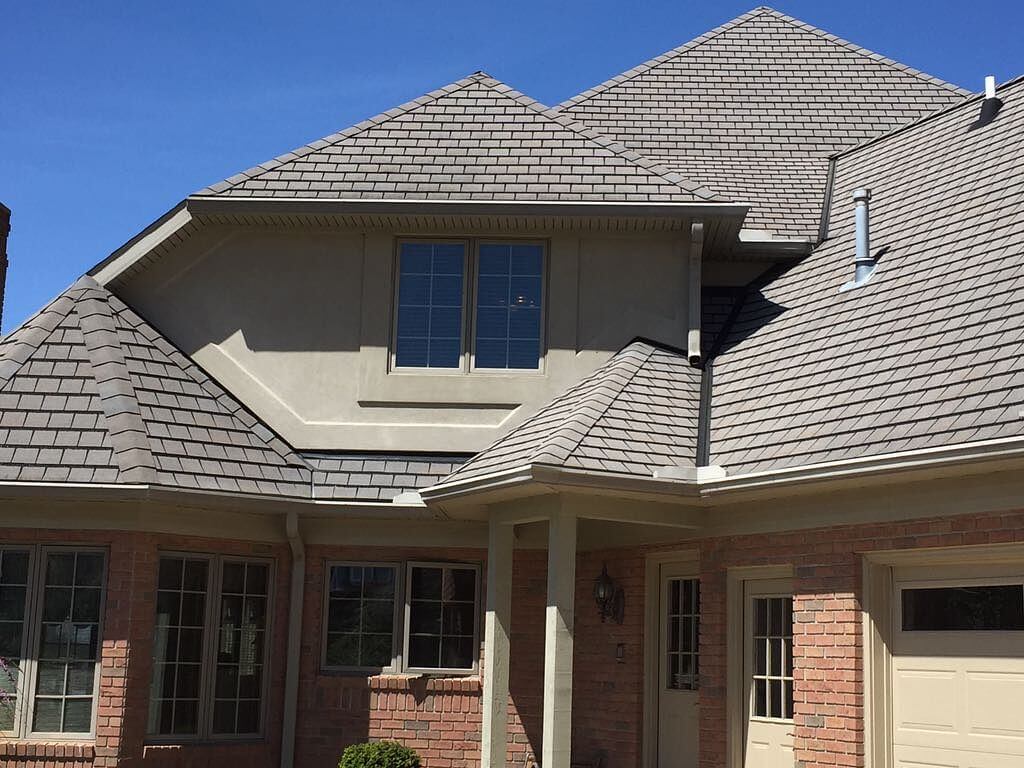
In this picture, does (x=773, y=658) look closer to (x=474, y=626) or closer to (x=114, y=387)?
(x=474, y=626)

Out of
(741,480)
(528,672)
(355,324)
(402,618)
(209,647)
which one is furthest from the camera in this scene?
(355,324)

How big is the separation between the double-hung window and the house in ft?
0.10

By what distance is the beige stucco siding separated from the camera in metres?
13.1

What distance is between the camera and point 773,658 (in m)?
10.8

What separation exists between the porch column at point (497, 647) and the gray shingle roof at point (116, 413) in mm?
2169

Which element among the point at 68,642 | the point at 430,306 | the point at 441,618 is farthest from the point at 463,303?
the point at 68,642

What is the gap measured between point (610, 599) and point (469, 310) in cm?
325

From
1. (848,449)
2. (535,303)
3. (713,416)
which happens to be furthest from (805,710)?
(535,303)

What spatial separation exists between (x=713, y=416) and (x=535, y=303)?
2.54 meters

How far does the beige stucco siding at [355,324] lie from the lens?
1306 cm

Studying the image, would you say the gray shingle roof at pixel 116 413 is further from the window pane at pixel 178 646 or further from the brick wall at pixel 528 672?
the window pane at pixel 178 646

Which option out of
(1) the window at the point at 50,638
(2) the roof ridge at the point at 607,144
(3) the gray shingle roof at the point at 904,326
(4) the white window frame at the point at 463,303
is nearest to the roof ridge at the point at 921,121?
(3) the gray shingle roof at the point at 904,326

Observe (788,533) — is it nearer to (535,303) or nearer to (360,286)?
(535,303)

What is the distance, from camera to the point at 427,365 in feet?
43.5
